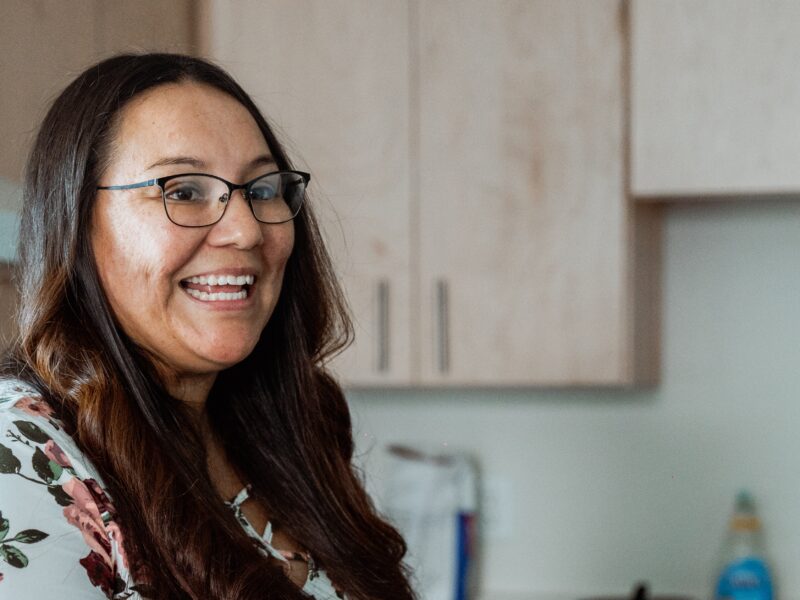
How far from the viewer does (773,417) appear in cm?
243

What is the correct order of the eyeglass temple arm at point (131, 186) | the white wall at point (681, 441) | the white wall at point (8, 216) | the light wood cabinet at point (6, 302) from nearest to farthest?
the eyeglass temple arm at point (131, 186) < the white wall at point (8, 216) < the light wood cabinet at point (6, 302) < the white wall at point (681, 441)

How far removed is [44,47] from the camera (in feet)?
5.74

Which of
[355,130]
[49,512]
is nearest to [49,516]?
[49,512]

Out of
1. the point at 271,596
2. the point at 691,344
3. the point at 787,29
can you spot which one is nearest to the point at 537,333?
the point at 691,344

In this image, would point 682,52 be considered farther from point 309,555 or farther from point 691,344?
point 309,555

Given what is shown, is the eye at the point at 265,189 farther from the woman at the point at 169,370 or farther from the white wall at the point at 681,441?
the white wall at the point at 681,441

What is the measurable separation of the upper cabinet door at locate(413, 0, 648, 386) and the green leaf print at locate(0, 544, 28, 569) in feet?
5.09

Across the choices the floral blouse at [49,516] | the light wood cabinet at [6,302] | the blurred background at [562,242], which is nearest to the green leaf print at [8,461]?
the floral blouse at [49,516]

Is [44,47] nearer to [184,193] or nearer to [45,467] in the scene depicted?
[184,193]

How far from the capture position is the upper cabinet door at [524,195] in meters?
2.20

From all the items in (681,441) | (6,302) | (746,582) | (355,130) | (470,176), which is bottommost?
(746,582)

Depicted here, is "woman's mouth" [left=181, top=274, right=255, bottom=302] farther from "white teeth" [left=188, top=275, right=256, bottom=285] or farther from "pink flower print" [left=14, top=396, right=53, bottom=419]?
"pink flower print" [left=14, top=396, right=53, bottom=419]

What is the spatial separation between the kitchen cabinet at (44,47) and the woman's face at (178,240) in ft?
2.20

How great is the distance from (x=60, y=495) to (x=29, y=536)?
0.05 metres
